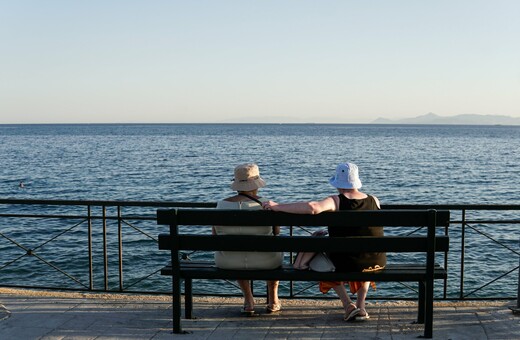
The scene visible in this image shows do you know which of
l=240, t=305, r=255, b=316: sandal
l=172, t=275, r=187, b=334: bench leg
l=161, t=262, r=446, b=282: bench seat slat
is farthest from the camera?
l=240, t=305, r=255, b=316: sandal

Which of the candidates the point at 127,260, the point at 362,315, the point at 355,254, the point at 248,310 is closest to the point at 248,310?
the point at 248,310

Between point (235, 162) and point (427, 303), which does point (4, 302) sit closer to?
point (427, 303)

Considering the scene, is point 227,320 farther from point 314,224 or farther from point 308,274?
point 314,224

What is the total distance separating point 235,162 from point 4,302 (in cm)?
5348

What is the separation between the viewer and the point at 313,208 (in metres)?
4.89

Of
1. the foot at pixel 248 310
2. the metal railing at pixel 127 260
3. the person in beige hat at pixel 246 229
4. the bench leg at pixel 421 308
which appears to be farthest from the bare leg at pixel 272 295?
the metal railing at pixel 127 260

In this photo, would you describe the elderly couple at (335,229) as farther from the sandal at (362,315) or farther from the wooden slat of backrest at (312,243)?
the wooden slat of backrest at (312,243)

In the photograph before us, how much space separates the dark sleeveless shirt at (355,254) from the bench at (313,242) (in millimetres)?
97

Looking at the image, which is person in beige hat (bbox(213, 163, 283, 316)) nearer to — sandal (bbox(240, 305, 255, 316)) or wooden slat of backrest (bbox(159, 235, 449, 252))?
wooden slat of backrest (bbox(159, 235, 449, 252))

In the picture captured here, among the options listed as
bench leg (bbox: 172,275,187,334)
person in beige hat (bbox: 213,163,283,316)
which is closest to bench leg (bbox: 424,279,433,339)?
person in beige hat (bbox: 213,163,283,316)

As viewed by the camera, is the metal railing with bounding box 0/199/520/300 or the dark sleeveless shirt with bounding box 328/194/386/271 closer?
the dark sleeveless shirt with bounding box 328/194/386/271

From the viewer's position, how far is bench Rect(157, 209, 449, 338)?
4.90 metres

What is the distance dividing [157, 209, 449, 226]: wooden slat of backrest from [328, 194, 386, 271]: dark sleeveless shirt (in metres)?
0.21

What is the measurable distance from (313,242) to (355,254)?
420 millimetres
